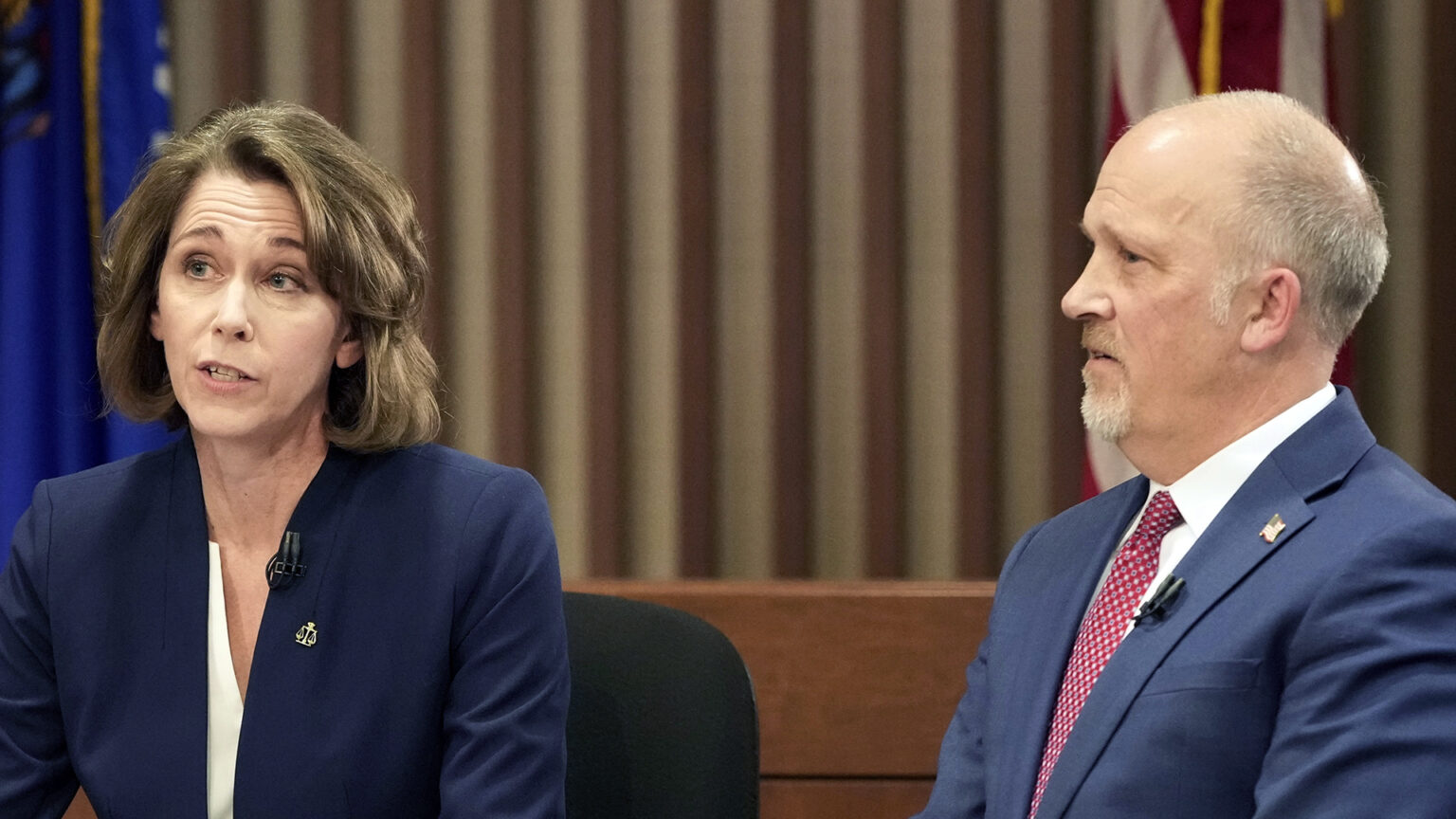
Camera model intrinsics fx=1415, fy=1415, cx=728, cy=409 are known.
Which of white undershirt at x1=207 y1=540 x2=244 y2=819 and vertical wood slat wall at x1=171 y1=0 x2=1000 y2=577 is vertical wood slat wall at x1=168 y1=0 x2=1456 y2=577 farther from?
white undershirt at x1=207 y1=540 x2=244 y2=819

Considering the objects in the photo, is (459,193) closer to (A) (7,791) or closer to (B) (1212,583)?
(A) (7,791)

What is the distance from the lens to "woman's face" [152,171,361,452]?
1.70 m

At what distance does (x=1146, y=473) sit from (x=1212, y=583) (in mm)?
210

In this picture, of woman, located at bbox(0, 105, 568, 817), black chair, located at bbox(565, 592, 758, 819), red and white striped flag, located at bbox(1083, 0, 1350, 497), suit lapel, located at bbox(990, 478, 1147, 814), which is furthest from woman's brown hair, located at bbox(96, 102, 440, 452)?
red and white striped flag, located at bbox(1083, 0, 1350, 497)

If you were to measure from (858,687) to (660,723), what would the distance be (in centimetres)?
98

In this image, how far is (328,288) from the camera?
175cm

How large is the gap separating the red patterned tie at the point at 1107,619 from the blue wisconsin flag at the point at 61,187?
2065 mm

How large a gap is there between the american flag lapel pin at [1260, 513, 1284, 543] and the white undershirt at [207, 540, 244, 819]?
114 cm

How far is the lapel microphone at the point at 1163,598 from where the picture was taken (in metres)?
1.43

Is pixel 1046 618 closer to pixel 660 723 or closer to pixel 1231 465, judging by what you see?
pixel 1231 465

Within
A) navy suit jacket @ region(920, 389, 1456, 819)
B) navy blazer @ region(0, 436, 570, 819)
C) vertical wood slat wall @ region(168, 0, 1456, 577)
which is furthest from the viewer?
vertical wood slat wall @ region(168, 0, 1456, 577)

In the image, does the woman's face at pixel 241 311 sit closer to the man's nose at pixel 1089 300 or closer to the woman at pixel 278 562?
the woman at pixel 278 562

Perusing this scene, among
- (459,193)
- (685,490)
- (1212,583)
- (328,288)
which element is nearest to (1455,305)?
(685,490)

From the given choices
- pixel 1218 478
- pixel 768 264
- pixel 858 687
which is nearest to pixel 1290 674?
pixel 1218 478
